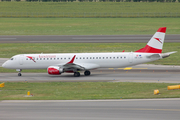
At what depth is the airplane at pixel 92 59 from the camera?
126ft

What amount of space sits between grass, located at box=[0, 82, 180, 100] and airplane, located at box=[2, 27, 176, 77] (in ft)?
17.0


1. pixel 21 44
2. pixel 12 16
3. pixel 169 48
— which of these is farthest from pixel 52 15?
pixel 169 48

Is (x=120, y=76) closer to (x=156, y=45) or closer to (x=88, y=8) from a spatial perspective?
(x=156, y=45)

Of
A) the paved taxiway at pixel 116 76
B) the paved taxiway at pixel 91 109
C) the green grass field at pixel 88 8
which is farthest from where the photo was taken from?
the green grass field at pixel 88 8

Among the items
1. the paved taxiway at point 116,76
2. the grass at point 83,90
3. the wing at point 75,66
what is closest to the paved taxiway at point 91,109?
the grass at point 83,90

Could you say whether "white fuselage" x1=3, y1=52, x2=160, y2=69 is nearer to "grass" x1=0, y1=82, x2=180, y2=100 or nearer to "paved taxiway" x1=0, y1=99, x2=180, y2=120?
"grass" x1=0, y1=82, x2=180, y2=100

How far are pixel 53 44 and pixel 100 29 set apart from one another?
27214 mm

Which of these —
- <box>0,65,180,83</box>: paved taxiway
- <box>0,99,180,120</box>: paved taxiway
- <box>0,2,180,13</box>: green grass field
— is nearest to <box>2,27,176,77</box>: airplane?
<box>0,65,180,83</box>: paved taxiway

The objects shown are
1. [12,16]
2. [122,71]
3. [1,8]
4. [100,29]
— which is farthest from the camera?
[1,8]

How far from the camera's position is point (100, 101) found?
24531 millimetres

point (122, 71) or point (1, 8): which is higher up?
point (1, 8)

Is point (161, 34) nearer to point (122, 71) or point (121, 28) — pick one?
point (122, 71)

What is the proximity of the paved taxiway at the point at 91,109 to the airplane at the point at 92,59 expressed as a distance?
14.2 metres

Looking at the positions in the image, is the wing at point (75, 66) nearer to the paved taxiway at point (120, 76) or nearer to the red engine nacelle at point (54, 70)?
the red engine nacelle at point (54, 70)
